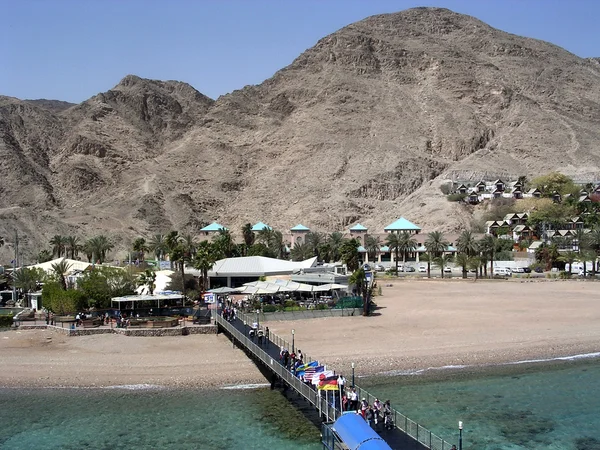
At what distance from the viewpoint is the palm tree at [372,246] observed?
311ft

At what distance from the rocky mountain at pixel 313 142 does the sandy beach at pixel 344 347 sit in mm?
60141

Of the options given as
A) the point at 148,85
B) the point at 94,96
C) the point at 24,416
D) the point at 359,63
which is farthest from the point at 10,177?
the point at 24,416

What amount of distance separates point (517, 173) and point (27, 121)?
340 ft

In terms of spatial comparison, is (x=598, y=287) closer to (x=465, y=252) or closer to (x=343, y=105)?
(x=465, y=252)

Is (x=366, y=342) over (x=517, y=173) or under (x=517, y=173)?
under

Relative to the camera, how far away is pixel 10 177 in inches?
5221

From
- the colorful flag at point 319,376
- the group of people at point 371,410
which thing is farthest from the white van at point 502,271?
the group of people at point 371,410

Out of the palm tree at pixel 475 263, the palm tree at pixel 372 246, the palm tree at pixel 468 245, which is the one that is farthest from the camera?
the palm tree at pixel 372 246

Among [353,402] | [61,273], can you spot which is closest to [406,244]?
[61,273]

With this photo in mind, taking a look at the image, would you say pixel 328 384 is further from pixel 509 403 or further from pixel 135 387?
pixel 135 387

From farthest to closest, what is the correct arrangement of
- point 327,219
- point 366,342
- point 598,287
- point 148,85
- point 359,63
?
point 148,85, point 359,63, point 327,219, point 598,287, point 366,342

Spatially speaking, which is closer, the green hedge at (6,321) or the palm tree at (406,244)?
the green hedge at (6,321)

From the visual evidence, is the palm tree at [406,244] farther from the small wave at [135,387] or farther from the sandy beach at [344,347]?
the small wave at [135,387]

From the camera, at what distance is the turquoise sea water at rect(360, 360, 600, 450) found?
26.1 meters
